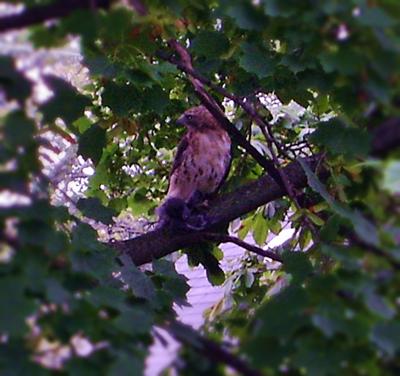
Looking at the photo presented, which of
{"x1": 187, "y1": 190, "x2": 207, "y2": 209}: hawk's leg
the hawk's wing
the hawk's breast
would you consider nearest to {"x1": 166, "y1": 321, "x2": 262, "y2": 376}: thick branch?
{"x1": 187, "y1": 190, "x2": 207, "y2": 209}: hawk's leg

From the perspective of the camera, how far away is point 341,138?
2666 mm

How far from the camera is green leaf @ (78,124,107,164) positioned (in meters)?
3.52

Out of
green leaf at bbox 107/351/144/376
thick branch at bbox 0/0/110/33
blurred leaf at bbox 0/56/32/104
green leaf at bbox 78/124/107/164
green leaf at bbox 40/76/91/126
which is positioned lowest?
green leaf at bbox 107/351/144/376

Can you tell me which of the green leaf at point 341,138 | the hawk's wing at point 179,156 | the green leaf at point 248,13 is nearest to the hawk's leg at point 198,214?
the hawk's wing at point 179,156

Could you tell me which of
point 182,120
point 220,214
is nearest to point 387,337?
point 220,214

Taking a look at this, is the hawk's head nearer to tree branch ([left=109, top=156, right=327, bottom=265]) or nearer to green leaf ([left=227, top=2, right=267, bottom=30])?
tree branch ([left=109, top=156, right=327, bottom=265])

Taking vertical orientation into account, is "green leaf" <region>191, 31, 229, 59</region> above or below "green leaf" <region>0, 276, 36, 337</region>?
above

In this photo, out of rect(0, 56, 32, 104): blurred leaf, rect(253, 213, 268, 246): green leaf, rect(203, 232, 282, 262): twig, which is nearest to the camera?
rect(0, 56, 32, 104): blurred leaf

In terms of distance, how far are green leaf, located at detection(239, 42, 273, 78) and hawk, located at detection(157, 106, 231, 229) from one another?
103 centimetres

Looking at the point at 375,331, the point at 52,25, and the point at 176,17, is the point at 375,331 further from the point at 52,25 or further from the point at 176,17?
the point at 176,17

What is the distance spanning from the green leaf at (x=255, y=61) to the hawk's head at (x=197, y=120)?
3.40 ft

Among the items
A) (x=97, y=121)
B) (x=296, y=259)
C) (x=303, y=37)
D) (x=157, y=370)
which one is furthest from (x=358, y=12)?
(x=97, y=121)

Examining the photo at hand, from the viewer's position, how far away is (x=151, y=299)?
10.3ft

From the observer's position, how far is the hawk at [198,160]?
4492mm
